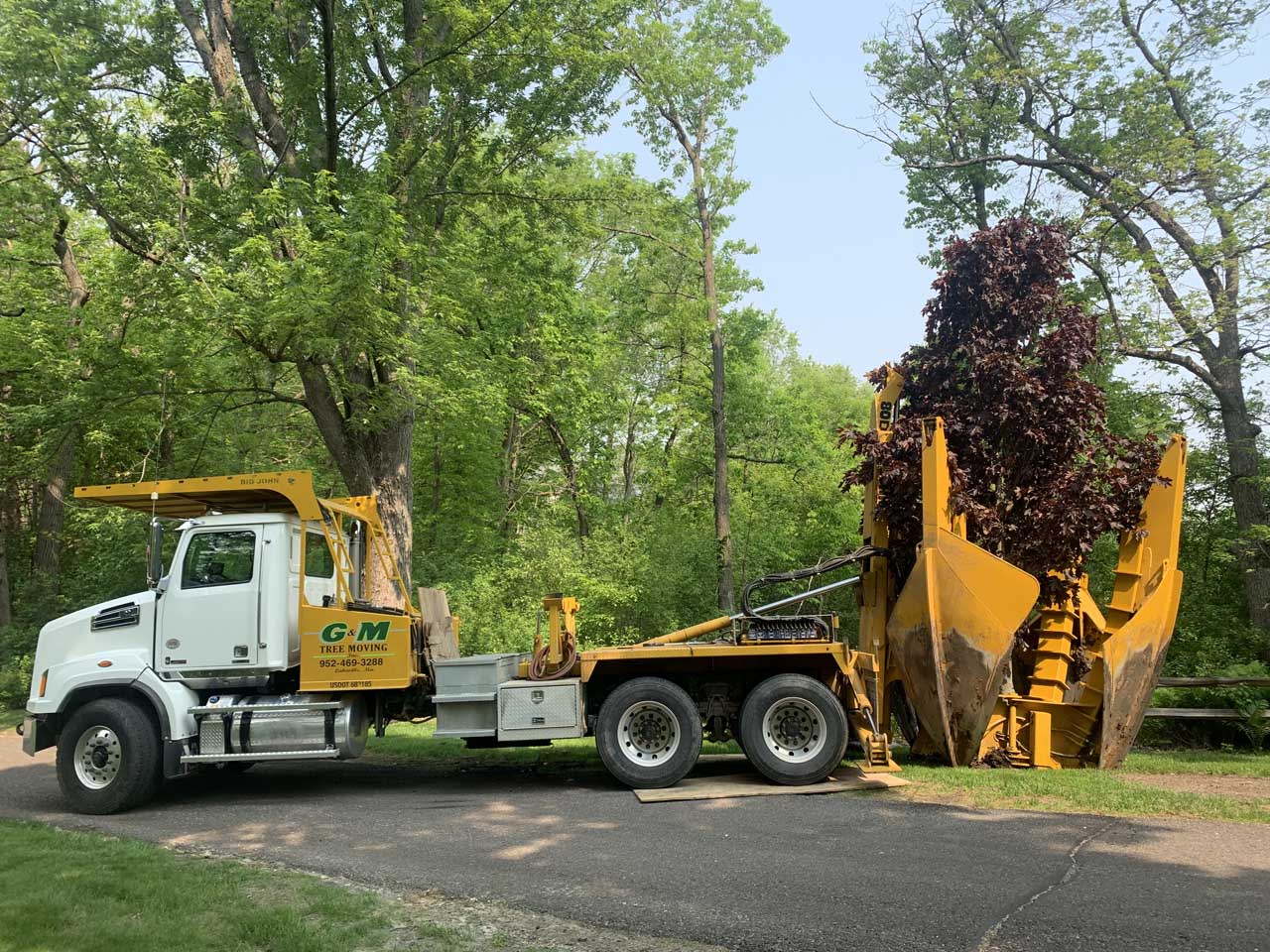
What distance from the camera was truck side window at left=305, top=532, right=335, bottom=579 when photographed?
8.87 m

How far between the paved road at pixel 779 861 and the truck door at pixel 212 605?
1.44 m

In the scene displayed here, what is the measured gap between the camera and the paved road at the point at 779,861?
4.68 meters

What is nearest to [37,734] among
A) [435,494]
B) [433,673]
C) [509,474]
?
[433,673]

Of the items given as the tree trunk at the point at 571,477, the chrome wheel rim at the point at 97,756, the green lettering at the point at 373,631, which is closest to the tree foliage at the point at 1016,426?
the green lettering at the point at 373,631

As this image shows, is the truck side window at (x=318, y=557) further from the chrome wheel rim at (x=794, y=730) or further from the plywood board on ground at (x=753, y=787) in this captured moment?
the chrome wheel rim at (x=794, y=730)

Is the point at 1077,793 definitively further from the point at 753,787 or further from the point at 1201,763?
the point at 1201,763

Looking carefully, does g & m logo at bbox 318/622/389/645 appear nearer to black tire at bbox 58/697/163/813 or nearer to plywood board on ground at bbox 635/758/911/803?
black tire at bbox 58/697/163/813

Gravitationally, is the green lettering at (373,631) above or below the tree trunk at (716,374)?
below

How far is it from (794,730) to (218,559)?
234 inches

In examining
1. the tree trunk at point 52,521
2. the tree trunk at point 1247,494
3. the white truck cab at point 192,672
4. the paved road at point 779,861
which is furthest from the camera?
the tree trunk at point 52,521

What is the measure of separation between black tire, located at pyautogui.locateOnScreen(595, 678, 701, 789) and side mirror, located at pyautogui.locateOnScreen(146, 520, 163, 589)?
4.54m

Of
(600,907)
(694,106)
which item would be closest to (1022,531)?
(600,907)

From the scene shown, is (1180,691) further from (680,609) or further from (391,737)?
(391,737)

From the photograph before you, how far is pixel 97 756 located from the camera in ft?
Answer: 26.9
